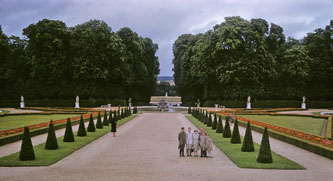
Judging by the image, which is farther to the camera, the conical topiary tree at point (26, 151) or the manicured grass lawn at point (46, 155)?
the conical topiary tree at point (26, 151)

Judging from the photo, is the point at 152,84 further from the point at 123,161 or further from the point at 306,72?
the point at 123,161

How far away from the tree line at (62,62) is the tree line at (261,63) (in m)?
16.2

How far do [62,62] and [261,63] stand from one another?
33907 millimetres

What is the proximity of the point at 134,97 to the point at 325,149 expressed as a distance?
189ft

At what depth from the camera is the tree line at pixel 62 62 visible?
5378cm

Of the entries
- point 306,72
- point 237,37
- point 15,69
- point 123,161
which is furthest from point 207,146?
point 15,69

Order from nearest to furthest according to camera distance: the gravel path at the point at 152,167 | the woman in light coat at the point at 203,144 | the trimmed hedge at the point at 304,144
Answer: the gravel path at the point at 152,167 < the woman in light coat at the point at 203,144 < the trimmed hedge at the point at 304,144

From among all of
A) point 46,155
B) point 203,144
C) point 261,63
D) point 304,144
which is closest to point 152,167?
point 203,144

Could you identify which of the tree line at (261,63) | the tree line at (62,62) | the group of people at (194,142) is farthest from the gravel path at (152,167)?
the tree line at (62,62)

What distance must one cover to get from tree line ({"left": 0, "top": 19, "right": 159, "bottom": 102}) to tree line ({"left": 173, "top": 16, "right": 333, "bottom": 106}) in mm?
16154

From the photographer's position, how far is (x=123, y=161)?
494 inches

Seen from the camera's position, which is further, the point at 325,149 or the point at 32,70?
the point at 32,70

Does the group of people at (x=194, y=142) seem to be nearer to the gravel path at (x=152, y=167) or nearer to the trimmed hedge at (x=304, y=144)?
the gravel path at (x=152, y=167)

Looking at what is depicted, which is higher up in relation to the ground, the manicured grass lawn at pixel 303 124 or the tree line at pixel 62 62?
the tree line at pixel 62 62
